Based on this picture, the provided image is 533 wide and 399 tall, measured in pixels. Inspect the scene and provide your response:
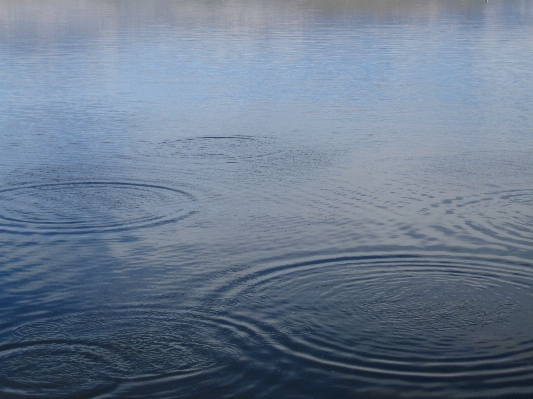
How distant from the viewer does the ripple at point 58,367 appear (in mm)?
6957

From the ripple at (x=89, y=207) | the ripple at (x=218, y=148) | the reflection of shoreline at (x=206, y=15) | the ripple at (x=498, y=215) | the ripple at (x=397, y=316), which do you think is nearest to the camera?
the ripple at (x=397, y=316)

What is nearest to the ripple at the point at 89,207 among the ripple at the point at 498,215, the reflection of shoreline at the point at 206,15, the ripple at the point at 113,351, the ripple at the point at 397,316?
the ripple at the point at 397,316

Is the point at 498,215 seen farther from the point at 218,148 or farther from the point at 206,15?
the point at 206,15

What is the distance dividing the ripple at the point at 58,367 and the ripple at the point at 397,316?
3.92 feet

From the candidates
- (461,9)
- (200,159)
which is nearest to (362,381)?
(200,159)

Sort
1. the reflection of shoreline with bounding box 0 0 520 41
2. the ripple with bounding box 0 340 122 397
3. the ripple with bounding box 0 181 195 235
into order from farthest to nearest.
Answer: the reflection of shoreline with bounding box 0 0 520 41 → the ripple with bounding box 0 181 195 235 → the ripple with bounding box 0 340 122 397

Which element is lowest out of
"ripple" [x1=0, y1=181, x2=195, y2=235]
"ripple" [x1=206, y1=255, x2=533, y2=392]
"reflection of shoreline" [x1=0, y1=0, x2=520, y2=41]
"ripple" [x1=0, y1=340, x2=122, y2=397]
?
"reflection of shoreline" [x1=0, y1=0, x2=520, y2=41]

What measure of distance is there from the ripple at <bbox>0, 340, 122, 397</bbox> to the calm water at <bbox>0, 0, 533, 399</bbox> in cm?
2

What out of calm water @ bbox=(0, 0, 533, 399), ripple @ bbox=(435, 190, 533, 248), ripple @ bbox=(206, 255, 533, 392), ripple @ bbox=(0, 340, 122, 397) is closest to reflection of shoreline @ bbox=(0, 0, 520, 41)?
calm water @ bbox=(0, 0, 533, 399)

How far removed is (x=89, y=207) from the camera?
11.8 meters

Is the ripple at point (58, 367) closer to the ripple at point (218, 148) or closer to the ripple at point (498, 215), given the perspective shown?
the ripple at point (498, 215)

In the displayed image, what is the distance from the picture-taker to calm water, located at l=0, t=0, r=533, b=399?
24.1ft

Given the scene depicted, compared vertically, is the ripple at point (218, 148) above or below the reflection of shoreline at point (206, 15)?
above

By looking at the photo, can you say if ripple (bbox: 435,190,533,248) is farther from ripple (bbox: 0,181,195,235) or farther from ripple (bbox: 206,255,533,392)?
ripple (bbox: 0,181,195,235)
